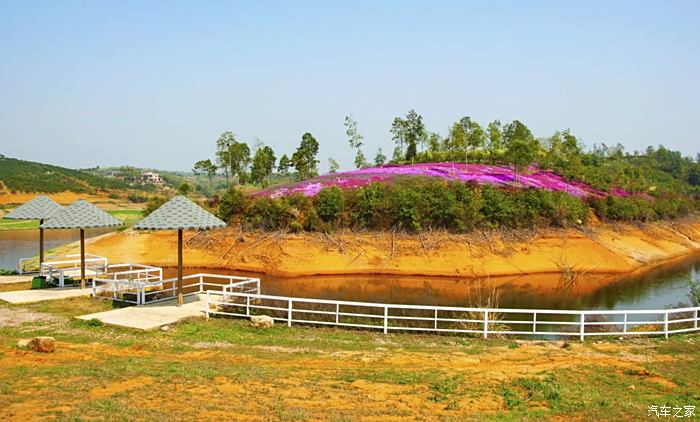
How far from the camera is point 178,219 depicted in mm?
18250

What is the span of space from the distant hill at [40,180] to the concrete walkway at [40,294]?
281ft

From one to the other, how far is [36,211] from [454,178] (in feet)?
116

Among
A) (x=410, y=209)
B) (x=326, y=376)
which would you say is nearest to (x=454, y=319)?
(x=326, y=376)

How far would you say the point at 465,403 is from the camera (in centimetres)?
952

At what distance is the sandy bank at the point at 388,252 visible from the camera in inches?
1478

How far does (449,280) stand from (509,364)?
74.9ft

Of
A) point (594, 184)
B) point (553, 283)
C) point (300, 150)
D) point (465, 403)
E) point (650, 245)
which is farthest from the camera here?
point (300, 150)

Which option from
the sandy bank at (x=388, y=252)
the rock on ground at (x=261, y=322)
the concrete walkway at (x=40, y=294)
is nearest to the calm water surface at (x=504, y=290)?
the sandy bank at (x=388, y=252)

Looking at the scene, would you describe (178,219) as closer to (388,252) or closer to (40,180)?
(388,252)

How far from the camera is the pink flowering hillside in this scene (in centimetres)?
4862

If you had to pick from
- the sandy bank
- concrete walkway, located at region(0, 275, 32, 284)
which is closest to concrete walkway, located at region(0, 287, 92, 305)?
concrete walkway, located at region(0, 275, 32, 284)

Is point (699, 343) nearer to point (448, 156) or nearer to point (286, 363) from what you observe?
point (286, 363)

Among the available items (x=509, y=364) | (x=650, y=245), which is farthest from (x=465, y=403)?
(x=650, y=245)

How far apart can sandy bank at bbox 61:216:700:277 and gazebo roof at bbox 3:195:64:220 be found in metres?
14.6
